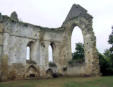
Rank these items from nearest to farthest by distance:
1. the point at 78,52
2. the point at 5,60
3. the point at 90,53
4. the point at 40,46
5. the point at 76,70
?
the point at 5,60 → the point at 90,53 → the point at 76,70 → the point at 40,46 → the point at 78,52

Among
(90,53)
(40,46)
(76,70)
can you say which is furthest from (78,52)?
(40,46)

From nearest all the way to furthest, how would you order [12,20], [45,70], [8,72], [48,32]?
[8,72] → [12,20] → [45,70] → [48,32]

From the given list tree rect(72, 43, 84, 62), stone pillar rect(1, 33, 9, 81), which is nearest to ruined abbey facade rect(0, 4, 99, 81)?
stone pillar rect(1, 33, 9, 81)

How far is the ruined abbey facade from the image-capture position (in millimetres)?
14867

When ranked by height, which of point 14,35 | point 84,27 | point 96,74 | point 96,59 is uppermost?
point 84,27

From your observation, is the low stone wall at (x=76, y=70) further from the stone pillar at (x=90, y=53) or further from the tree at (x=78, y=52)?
the tree at (x=78, y=52)

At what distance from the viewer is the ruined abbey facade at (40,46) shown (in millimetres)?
14867

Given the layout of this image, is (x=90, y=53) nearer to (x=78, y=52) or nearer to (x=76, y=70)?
(x=76, y=70)

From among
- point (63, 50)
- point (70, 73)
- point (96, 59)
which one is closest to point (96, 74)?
point (96, 59)

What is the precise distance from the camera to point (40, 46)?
17.6 m

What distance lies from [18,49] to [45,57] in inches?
138

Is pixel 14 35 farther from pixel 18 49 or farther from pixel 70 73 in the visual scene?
pixel 70 73

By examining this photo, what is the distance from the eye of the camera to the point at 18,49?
15.7 meters

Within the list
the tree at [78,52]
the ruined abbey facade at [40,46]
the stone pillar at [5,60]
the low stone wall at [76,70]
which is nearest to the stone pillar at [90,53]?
the ruined abbey facade at [40,46]
